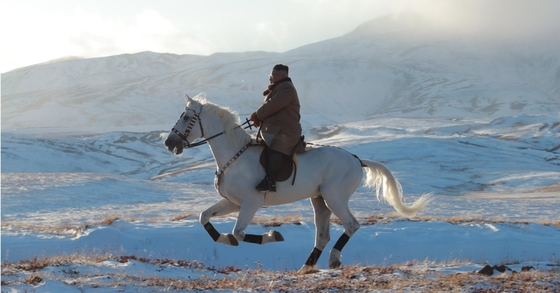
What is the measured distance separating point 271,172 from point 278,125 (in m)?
0.78

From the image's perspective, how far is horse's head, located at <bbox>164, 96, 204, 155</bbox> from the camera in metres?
10.2

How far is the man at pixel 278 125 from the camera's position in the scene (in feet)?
33.4

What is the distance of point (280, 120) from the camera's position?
34.2ft

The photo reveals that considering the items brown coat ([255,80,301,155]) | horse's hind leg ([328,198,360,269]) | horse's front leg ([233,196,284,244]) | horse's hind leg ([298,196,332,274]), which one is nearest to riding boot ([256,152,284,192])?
brown coat ([255,80,301,155])

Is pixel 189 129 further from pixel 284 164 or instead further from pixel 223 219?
pixel 223 219

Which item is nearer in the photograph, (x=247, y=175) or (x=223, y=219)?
(x=247, y=175)

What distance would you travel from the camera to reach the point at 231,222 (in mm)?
18531

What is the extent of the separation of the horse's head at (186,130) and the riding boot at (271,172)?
1238 millimetres

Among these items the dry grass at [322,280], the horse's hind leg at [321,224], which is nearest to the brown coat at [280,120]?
the horse's hind leg at [321,224]

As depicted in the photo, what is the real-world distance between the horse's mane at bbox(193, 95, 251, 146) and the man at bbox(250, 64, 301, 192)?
308 mm

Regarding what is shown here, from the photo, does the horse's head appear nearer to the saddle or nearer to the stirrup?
the saddle

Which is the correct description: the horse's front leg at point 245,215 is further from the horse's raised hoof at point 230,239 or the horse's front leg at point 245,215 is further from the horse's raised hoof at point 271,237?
the horse's raised hoof at point 271,237

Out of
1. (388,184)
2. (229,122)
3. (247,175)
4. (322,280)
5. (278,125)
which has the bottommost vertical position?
(322,280)

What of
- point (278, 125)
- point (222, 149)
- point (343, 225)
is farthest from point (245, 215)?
point (343, 225)
